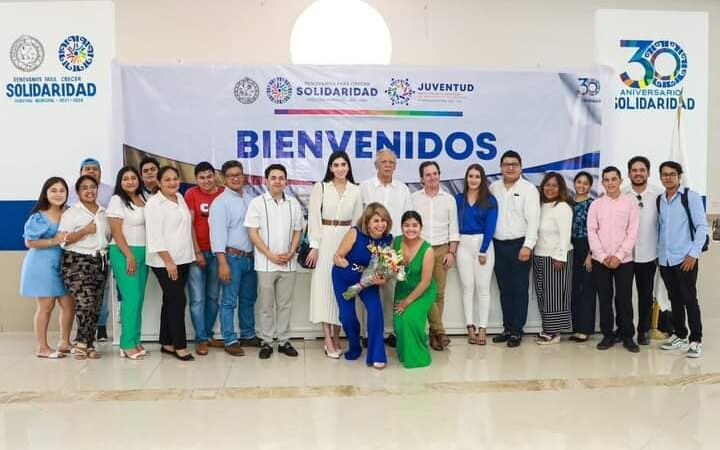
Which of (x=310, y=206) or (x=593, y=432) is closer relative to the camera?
(x=593, y=432)

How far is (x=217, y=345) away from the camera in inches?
196

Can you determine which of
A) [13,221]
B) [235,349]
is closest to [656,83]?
[235,349]

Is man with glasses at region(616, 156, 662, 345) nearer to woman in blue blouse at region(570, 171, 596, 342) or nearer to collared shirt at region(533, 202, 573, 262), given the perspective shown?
woman in blue blouse at region(570, 171, 596, 342)

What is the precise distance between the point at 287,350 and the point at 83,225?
1.69 m

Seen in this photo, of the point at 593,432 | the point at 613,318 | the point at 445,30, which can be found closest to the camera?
the point at 593,432

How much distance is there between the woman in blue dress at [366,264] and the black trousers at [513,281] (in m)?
1.03

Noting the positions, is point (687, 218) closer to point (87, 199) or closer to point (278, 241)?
point (278, 241)

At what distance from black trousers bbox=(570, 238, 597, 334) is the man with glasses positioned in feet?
1.13

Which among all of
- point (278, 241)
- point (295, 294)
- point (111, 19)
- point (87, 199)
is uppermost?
point (111, 19)

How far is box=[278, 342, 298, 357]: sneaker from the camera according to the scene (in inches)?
186

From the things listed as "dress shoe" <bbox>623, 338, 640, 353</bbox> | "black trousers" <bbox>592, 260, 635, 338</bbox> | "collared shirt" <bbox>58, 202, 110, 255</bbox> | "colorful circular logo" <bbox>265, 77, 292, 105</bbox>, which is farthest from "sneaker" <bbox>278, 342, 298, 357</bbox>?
"dress shoe" <bbox>623, 338, 640, 353</bbox>

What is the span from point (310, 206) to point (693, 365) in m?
2.85

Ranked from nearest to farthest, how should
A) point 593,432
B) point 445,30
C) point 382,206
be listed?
point 593,432 < point 382,206 < point 445,30

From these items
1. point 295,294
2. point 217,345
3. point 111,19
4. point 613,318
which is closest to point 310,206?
point 295,294
